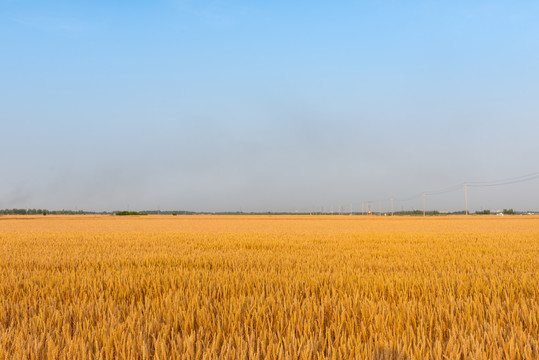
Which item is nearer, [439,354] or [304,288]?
[439,354]

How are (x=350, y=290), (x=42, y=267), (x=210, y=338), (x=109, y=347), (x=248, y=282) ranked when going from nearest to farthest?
(x=109, y=347) < (x=210, y=338) < (x=350, y=290) < (x=248, y=282) < (x=42, y=267)

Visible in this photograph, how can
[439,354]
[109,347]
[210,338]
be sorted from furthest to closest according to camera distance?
[210,338], [109,347], [439,354]

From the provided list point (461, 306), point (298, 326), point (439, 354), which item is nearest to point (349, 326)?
point (298, 326)

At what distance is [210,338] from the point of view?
3.21m

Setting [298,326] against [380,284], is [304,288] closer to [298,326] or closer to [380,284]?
[380,284]

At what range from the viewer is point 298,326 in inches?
127

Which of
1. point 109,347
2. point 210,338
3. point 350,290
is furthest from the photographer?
point 350,290

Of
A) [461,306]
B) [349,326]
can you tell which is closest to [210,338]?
[349,326]

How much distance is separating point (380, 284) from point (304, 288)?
1.15 m

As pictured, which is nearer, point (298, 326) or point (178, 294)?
point (298, 326)

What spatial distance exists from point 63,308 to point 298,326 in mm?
2865

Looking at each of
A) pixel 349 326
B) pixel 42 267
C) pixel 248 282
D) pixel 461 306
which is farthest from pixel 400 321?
pixel 42 267

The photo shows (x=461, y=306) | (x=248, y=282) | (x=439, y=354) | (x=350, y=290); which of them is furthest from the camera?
(x=248, y=282)

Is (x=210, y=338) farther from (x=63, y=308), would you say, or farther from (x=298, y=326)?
(x=63, y=308)
